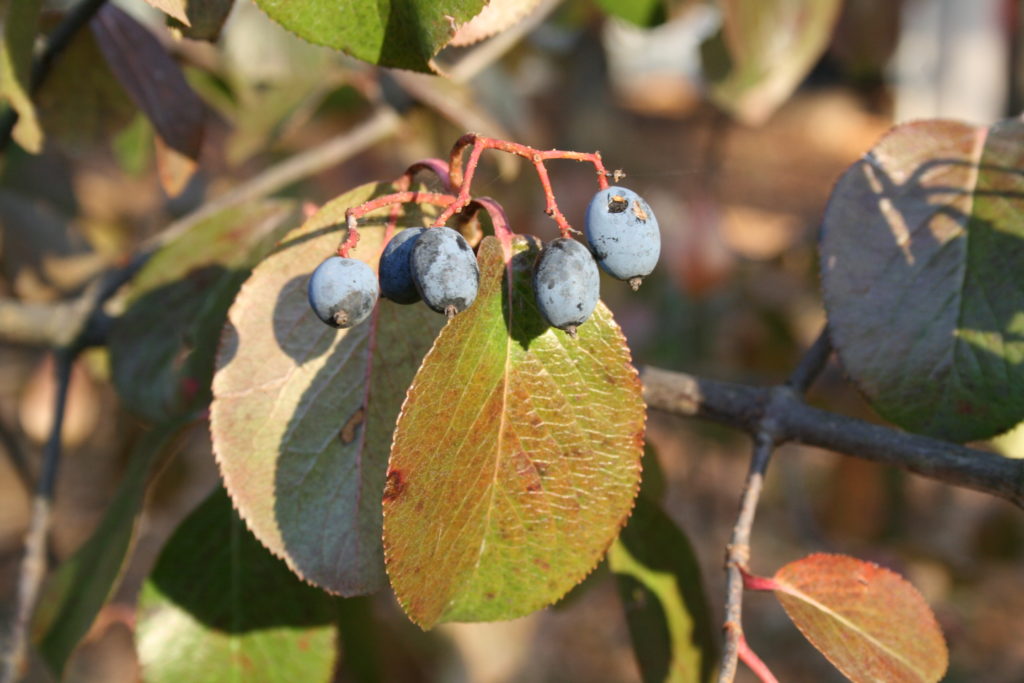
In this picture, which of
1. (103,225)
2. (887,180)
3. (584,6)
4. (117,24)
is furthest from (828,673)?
(117,24)

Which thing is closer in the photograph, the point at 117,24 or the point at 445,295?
the point at 445,295

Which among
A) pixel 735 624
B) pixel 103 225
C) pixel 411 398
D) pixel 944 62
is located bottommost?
pixel 944 62

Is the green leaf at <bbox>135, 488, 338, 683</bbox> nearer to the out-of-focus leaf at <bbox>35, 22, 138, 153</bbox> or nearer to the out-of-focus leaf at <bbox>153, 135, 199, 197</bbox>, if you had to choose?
the out-of-focus leaf at <bbox>153, 135, 199, 197</bbox>

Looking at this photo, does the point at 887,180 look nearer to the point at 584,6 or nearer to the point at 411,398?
the point at 411,398

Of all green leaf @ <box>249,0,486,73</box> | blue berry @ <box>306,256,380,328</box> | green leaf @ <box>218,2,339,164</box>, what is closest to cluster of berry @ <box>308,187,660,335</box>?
blue berry @ <box>306,256,380,328</box>

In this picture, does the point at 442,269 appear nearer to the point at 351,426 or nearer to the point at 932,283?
the point at 351,426

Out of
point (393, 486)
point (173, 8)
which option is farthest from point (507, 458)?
point (173, 8)

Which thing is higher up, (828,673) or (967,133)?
(967,133)

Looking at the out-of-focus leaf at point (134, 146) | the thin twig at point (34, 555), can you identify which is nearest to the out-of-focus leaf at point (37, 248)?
the out-of-focus leaf at point (134, 146)
